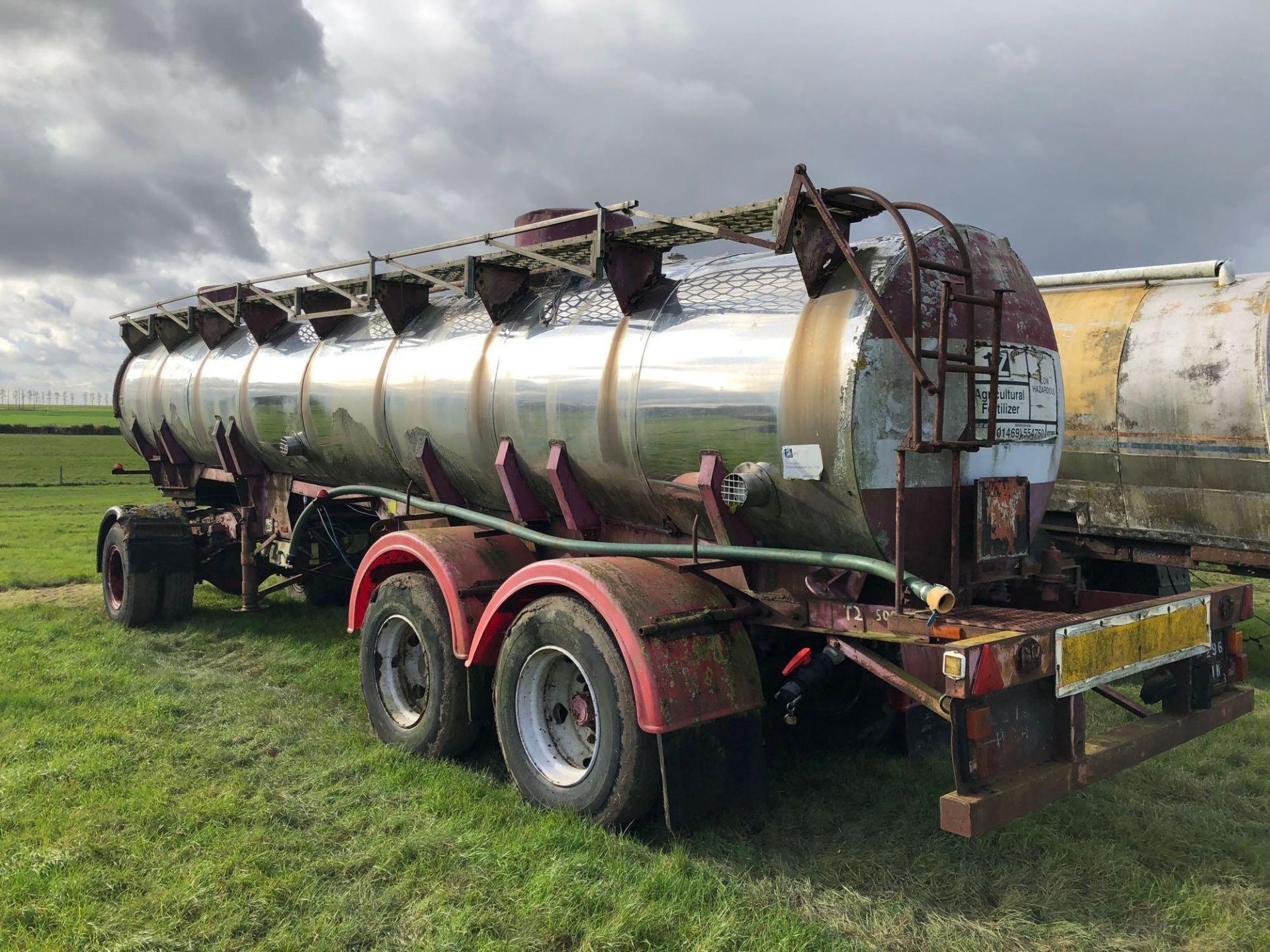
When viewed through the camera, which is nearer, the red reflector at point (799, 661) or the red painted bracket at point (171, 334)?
the red reflector at point (799, 661)

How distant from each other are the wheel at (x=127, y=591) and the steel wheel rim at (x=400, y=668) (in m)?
4.38

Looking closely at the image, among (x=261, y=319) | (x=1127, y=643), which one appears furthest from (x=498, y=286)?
(x=1127, y=643)

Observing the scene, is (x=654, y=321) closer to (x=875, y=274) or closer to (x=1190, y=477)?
(x=875, y=274)

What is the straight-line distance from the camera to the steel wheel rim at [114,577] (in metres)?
9.51

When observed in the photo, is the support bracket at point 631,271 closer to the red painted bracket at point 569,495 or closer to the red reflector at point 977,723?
the red painted bracket at point 569,495

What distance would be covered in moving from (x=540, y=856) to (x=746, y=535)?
1696mm

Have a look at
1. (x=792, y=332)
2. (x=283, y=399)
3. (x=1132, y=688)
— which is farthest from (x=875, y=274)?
(x=283, y=399)

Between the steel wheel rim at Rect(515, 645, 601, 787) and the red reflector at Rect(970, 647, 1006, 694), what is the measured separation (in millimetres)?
1915

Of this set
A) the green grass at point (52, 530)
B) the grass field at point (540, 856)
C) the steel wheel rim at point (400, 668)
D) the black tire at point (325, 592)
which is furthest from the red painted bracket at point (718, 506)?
the green grass at point (52, 530)

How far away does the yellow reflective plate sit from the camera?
3652 mm

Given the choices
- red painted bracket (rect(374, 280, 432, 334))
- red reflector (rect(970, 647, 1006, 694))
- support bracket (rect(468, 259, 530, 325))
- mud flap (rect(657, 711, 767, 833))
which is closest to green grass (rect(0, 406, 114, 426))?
red painted bracket (rect(374, 280, 432, 334))

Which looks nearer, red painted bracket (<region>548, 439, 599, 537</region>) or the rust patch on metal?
the rust patch on metal

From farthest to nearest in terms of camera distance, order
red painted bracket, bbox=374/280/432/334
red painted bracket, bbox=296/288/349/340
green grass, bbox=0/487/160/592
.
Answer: green grass, bbox=0/487/160/592, red painted bracket, bbox=296/288/349/340, red painted bracket, bbox=374/280/432/334

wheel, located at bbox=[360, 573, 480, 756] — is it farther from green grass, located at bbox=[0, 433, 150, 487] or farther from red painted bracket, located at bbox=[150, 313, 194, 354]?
green grass, located at bbox=[0, 433, 150, 487]
